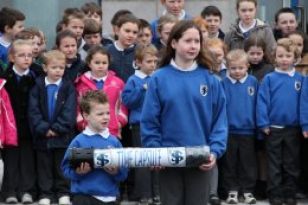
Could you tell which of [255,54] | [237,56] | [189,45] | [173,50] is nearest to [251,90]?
[237,56]

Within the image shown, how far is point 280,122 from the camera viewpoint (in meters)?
7.96

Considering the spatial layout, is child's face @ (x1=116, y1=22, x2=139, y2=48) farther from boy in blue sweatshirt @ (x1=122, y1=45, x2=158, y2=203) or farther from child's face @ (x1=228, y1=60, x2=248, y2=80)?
child's face @ (x1=228, y1=60, x2=248, y2=80)

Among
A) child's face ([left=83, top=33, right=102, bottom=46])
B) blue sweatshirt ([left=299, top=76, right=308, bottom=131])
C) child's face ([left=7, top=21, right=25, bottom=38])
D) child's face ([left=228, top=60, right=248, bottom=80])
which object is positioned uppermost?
child's face ([left=7, top=21, right=25, bottom=38])

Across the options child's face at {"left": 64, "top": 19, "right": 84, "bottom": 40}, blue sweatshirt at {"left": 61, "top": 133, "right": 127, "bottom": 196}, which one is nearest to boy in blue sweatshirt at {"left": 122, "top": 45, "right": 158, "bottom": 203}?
child's face at {"left": 64, "top": 19, "right": 84, "bottom": 40}

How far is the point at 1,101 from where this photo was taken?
782cm

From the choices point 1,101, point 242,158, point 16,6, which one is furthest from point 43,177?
point 16,6

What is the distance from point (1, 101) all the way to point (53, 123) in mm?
540

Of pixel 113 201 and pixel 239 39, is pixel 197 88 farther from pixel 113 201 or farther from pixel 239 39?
pixel 239 39

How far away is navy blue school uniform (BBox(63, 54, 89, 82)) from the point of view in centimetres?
814

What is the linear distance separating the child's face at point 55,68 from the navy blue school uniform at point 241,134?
1.57m

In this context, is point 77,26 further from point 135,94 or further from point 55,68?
point 135,94

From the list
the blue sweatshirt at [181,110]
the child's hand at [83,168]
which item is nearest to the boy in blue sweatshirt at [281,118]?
the blue sweatshirt at [181,110]

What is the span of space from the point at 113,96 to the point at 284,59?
66.5 inches

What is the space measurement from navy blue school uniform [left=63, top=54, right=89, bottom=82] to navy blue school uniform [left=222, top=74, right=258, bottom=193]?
140cm
